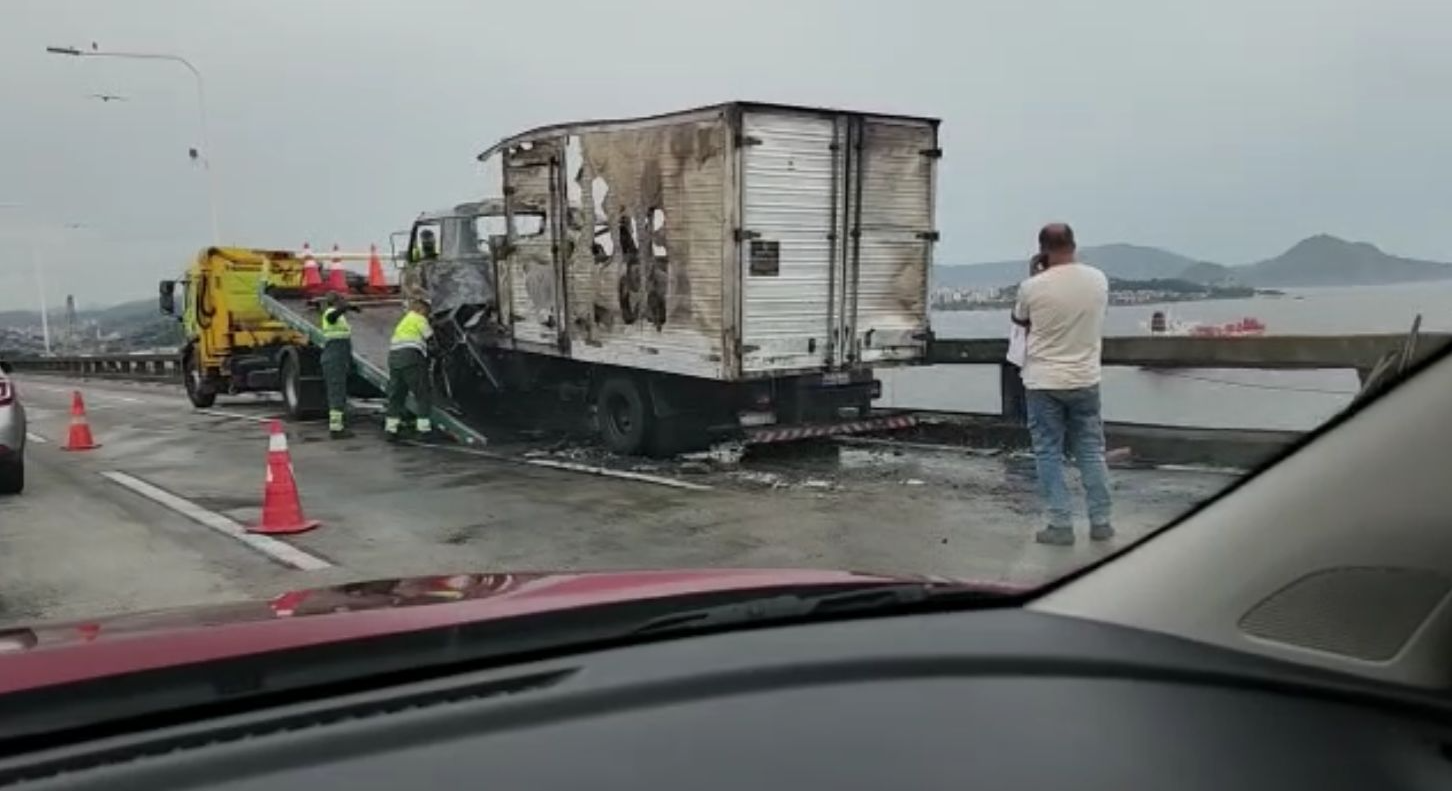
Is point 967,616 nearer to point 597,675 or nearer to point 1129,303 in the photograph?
point 597,675

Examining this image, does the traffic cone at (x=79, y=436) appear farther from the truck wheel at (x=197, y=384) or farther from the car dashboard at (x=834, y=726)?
the car dashboard at (x=834, y=726)

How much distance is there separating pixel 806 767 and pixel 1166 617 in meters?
0.86

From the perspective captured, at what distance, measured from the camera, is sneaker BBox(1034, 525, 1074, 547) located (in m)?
7.22

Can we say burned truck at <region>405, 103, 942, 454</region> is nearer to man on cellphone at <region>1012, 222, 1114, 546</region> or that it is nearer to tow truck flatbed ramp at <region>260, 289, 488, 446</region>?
tow truck flatbed ramp at <region>260, 289, 488, 446</region>

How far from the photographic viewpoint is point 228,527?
349 inches

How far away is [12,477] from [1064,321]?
29.2 ft

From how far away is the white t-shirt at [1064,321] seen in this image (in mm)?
7402

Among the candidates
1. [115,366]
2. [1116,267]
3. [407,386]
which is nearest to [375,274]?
[407,386]

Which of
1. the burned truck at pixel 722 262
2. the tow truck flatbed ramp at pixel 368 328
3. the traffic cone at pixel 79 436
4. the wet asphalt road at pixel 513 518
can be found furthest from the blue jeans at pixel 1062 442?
the traffic cone at pixel 79 436

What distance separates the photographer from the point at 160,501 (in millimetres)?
10258

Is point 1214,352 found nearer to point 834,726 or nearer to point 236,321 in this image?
point 834,726

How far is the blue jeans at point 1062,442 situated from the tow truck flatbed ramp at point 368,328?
25.2ft

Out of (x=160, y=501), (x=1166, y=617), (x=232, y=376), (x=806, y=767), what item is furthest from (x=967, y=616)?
(x=232, y=376)

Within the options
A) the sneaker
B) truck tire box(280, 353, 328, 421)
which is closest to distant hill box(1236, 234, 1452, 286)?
the sneaker
